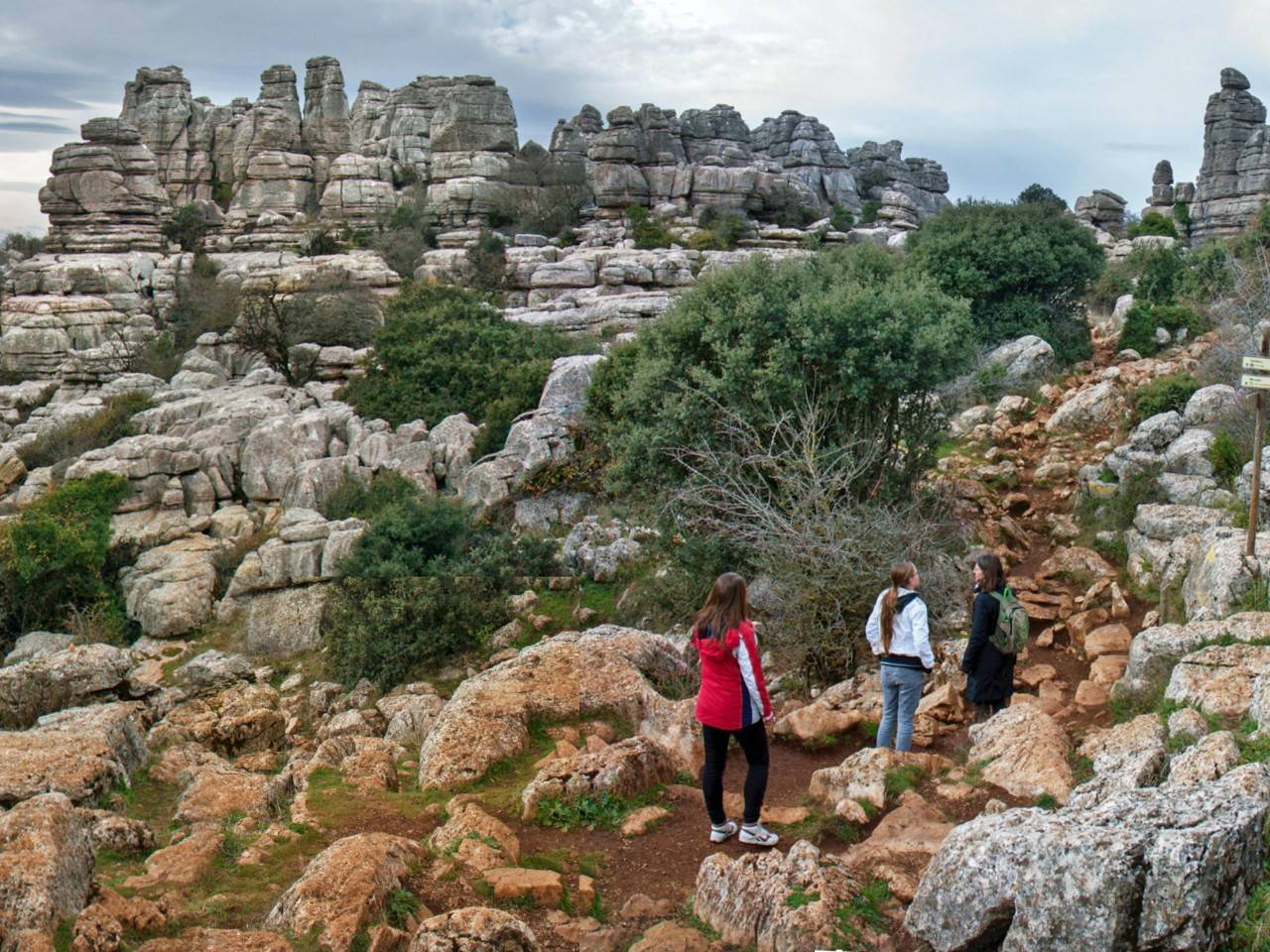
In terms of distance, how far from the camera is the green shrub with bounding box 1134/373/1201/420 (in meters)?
14.4

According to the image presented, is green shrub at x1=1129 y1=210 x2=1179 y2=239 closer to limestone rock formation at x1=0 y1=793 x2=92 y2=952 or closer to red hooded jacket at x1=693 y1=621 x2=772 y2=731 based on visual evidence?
red hooded jacket at x1=693 y1=621 x2=772 y2=731

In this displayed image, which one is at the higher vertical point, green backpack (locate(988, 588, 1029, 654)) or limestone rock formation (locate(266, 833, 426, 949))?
green backpack (locate(988, 588, 1029, 654))

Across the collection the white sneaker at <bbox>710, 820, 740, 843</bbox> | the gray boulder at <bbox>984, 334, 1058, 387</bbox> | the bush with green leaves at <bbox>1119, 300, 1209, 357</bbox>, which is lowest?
the white sneaker at <bbox>710, 820, 740, 843</bbox>

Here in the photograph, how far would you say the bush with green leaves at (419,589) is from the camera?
13.5 m

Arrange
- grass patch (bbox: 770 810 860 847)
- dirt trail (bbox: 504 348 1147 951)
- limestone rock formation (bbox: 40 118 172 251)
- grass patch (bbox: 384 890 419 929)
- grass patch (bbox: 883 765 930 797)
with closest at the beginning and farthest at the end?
grass patch (bbox: 384 890 419 929) → dirt trail (bbox: 504 348 1147 951) → grass patch (bbox: 770 810 860 847) → grass patch (bbox: 883 765 930 797) → limestone rock formation (bbox: 40 118 172 251)

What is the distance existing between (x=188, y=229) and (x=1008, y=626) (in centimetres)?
5076

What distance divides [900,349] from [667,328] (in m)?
3.04

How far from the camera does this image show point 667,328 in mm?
14195

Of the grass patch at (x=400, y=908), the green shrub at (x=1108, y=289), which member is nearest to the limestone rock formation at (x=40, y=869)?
the grass patch at (x=400, y=908)

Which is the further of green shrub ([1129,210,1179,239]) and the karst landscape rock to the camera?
green shrub ([1129,210,1179,239])

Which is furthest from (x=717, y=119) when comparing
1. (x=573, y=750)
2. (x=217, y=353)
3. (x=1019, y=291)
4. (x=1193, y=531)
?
(x=573, y=750)

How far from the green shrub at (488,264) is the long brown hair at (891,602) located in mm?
31859

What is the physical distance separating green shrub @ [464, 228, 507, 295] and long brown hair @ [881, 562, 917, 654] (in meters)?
31.9

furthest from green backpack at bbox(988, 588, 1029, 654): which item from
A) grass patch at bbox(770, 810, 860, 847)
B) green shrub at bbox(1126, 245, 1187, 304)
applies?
green shrub at bbox(1126, 245, 1187, 304)
